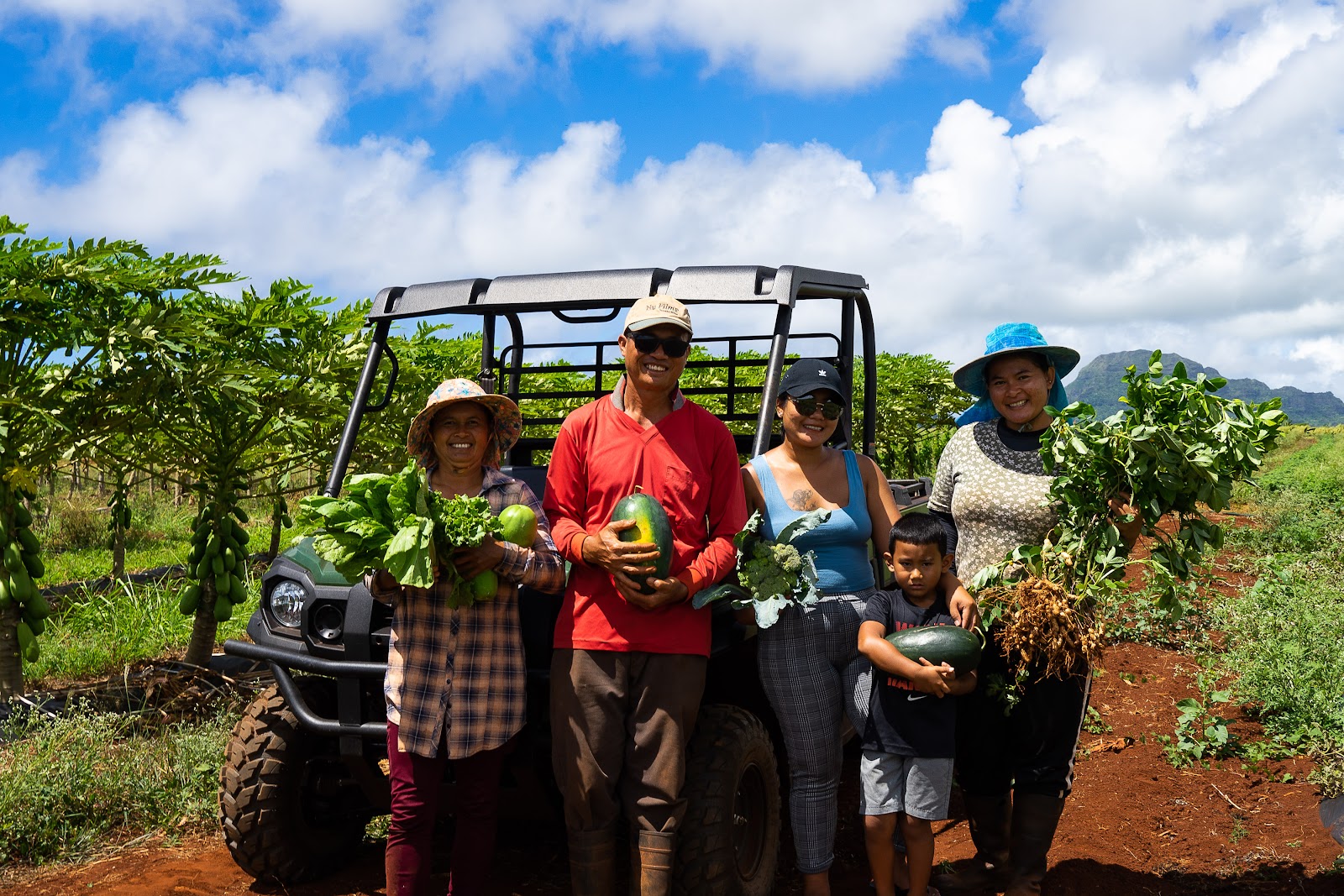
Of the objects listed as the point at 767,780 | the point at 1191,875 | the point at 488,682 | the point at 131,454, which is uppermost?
the point at 131,454

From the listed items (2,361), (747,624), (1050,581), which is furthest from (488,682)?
(2,361)

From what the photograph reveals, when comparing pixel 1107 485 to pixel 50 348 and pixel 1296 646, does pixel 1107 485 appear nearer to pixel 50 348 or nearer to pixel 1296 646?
pixel 1296 646

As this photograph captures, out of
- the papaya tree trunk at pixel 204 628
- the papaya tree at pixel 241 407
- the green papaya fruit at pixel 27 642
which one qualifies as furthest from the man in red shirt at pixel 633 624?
the papaya tree trunk at pixel 204 628

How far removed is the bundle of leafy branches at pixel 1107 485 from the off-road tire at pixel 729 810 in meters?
0.97

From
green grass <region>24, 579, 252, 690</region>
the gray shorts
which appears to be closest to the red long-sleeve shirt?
the gray shorts

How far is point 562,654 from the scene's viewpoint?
3.67 metres

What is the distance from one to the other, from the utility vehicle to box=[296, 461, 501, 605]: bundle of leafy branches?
52 centimetres

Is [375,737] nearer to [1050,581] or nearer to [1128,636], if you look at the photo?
[1050,581]

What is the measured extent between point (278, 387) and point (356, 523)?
445 centimetres

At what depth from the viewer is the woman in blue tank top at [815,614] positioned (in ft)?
12.9

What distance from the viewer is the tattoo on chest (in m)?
3.96

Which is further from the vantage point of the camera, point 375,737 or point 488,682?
point 375,737

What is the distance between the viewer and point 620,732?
3.62 metres

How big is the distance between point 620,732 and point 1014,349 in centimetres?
195
